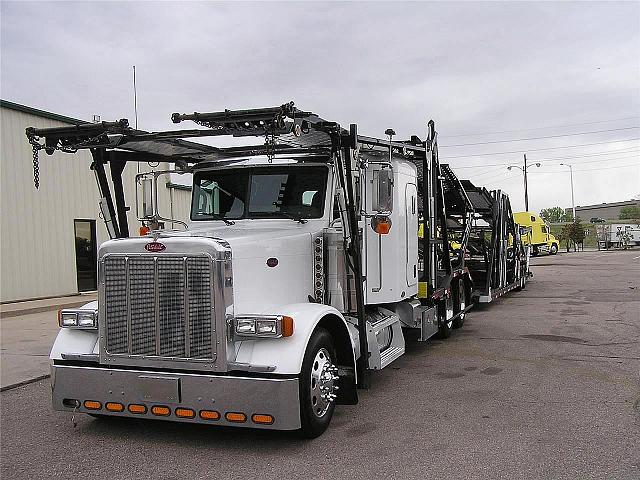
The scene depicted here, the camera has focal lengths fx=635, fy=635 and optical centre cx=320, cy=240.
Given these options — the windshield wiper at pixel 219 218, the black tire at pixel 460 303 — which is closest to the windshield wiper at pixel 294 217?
the windshield wiper at pixel 219 218

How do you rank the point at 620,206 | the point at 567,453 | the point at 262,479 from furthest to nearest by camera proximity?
the point at 620,206
the point at 567,453
the point at 262,479

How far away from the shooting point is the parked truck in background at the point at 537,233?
4120 centimetres

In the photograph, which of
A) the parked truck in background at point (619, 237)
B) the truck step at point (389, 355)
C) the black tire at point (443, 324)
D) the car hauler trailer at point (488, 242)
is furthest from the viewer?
the parked truck in background at point (619, 237)

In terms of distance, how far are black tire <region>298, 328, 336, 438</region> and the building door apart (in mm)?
13718

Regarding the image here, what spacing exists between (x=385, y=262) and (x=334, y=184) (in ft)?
4.08

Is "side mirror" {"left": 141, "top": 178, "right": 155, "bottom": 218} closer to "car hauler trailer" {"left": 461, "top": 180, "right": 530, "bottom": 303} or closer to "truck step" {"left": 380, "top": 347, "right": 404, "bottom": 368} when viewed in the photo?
"truck step" {"left": 380, "top": 347, "right": 404, "bottom": 368}

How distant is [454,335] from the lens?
10828 millimetres

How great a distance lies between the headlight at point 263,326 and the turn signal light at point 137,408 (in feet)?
3.33

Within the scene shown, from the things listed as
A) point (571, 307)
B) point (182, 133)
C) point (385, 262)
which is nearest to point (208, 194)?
point (182, 133)

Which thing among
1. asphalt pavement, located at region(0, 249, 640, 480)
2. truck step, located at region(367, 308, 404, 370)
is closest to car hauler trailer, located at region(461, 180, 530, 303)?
asphalt pavement, located at region(0, 249, 640, 480)

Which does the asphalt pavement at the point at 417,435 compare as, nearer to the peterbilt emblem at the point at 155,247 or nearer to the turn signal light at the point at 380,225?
the peterbilt emblem at the point at 155,247

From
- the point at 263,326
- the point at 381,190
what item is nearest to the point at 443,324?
the point at 381,190

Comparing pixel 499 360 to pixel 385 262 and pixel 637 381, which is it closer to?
pixel 637 381

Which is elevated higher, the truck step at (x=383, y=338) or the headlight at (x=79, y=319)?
the headlight at (x=79, y=319)
